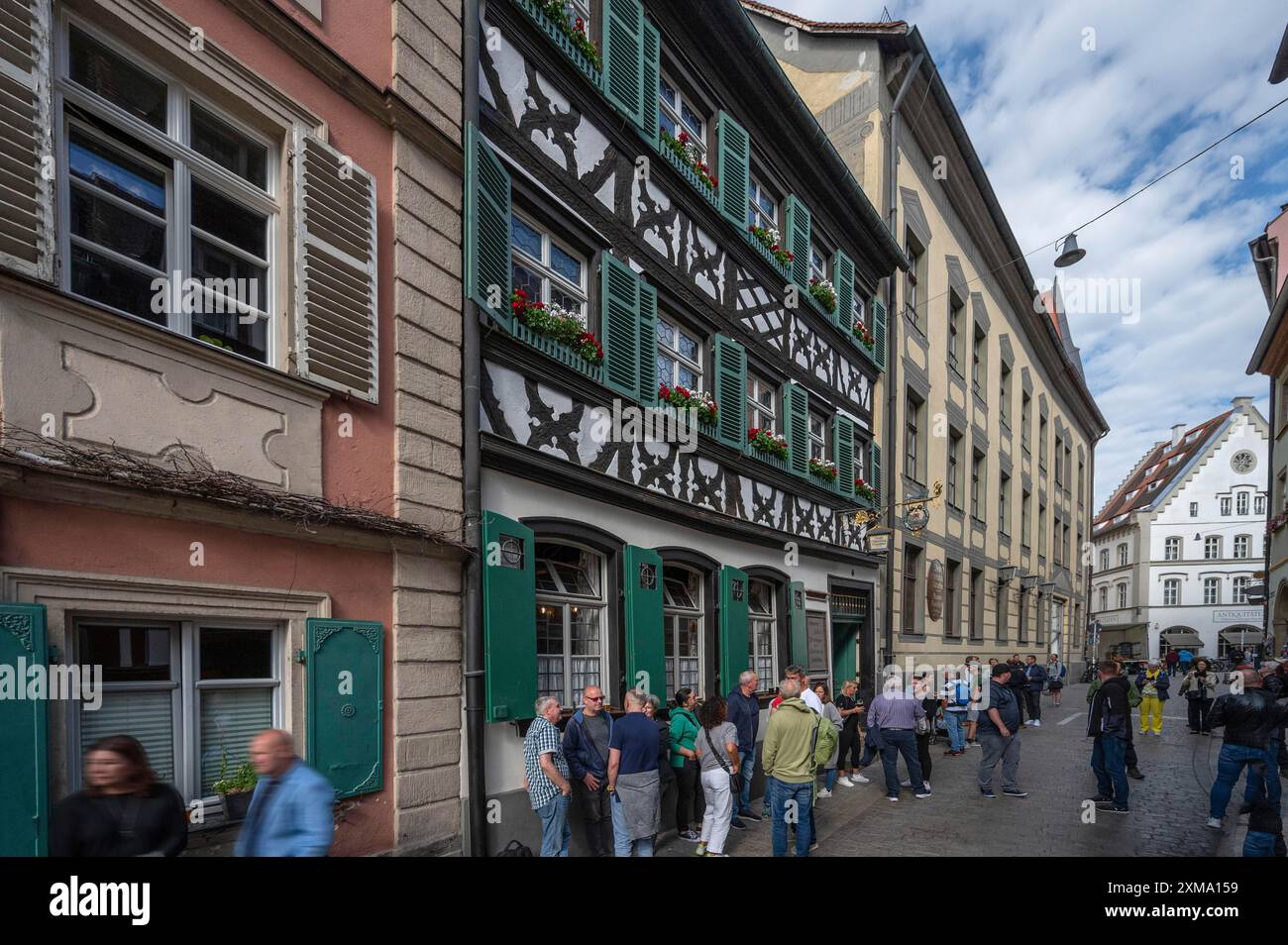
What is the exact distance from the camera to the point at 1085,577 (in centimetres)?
4238

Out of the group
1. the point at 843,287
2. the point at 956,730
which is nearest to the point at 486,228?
the point at 843,287

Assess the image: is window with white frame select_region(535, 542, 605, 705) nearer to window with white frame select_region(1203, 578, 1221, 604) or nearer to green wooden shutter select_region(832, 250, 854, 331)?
green wooden shutter select_region(832, 250, 854, 331)

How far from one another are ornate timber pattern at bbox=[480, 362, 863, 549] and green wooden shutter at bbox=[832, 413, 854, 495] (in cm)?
137

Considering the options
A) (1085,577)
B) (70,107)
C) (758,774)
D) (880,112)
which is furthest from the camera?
(1085,577)

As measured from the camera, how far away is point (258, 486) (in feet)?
16.5

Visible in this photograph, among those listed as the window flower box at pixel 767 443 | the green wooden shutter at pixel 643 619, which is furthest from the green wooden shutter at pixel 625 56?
the green wooden shutter at pixel 643 619

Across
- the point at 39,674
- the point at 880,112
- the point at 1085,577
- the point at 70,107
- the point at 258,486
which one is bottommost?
the point at 1085,577

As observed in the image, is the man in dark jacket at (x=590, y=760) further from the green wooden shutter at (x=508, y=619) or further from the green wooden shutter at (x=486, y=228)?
the green wooden shutter at (x=486, y=228)

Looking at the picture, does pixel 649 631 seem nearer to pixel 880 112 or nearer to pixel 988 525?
pixel 880 112

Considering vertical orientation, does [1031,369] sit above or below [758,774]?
above

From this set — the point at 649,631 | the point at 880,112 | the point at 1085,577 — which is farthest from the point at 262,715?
the point at 1085,577

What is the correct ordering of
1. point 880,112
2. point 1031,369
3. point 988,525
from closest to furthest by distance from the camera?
point 880,112, point 988,525, point 1031,369

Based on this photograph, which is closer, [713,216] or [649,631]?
[649,631]

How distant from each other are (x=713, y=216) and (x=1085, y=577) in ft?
Answer: 130
